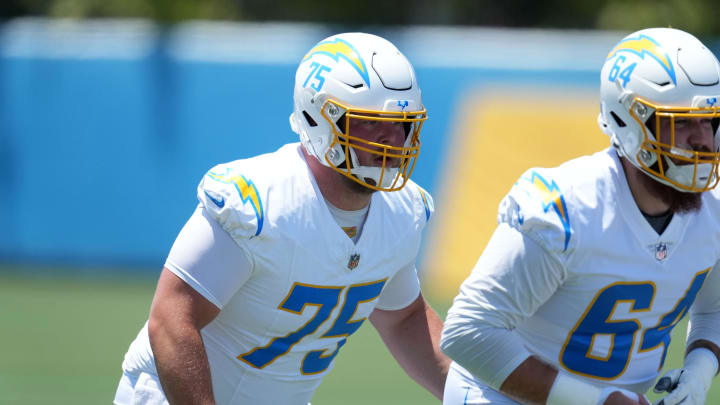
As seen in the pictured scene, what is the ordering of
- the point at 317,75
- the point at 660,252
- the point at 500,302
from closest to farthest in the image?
1. the point at 500,302
2. the point at 660,252
3. the point at 317,75

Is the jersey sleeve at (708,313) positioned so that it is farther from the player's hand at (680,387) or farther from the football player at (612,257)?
the player's hand at (680,387)

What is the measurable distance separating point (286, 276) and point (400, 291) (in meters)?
0.57

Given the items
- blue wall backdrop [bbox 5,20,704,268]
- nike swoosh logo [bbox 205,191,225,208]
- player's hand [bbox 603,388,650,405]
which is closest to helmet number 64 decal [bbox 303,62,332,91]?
nike swoosh logo [bbox 205,191,225,208]

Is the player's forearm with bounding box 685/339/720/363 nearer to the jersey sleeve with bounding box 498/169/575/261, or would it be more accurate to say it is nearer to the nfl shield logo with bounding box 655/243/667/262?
the nfl shield logo with bounding box 655/243/667/262

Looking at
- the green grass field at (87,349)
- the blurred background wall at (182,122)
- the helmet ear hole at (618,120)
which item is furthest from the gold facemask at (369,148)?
the blurred background wall at (182,122)

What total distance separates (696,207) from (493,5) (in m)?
13.0

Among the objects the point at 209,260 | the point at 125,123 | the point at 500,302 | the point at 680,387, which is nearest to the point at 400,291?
the point at 500,302

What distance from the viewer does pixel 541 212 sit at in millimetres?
2975

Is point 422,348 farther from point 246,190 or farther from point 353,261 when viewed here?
point 246,190

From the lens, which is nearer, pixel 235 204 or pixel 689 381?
pixel 235 204

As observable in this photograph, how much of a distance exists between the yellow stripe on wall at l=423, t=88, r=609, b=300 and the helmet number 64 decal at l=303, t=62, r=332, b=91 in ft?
22.2

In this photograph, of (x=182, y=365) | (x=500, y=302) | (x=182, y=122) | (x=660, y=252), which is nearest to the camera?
(x=182, y=365)

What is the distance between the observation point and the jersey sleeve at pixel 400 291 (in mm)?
3480

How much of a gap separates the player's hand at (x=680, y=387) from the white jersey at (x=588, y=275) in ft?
0.34
